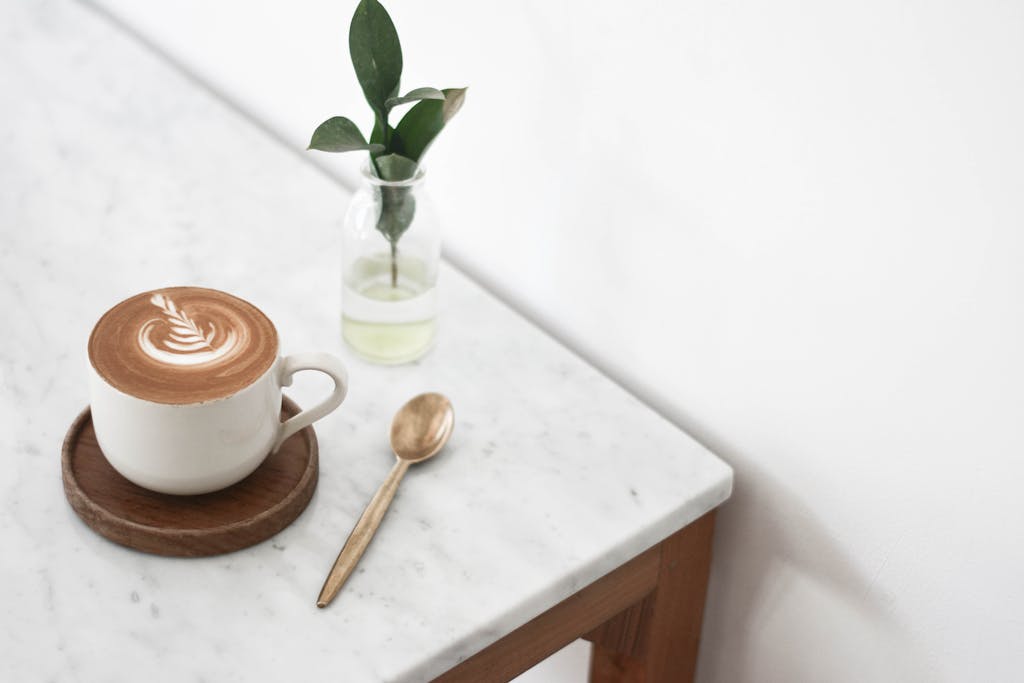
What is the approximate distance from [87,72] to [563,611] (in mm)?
912

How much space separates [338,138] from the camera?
2.67 ft

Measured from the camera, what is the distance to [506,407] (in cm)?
91

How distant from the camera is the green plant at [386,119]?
2.65 ft

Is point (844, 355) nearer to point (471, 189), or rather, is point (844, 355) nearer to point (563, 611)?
point (563, 611)

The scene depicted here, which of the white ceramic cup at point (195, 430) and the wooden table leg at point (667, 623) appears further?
the wooden table leg at point (667, 623)

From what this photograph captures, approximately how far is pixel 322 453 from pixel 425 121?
26 centimetres

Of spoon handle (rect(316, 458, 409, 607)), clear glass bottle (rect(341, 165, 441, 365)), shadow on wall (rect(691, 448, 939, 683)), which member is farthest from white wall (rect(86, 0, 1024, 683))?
spoon handle (rect(316, 458, 409, 607))

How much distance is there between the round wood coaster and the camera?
0.74m

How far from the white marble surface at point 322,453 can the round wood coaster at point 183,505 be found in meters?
0.01

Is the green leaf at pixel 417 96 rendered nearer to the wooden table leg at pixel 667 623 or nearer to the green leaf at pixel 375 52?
the green leaf at pixel 375 52

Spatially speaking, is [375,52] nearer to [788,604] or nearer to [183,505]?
[183,505]

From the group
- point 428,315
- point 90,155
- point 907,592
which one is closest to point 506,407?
point 428,315

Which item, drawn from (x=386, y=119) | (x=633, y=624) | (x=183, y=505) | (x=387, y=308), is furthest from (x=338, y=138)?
(x=633, y=624)

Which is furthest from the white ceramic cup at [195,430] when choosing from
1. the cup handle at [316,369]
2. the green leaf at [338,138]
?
the green leaf at [338,138]
